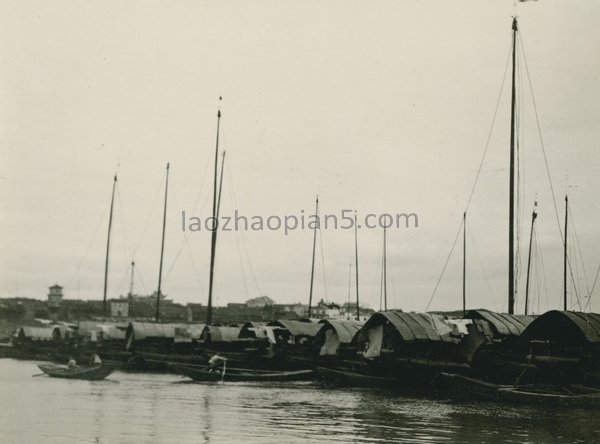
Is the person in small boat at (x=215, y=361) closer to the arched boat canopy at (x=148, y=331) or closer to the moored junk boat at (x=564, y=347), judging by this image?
the arched boat canopy at (x=148, y=331)

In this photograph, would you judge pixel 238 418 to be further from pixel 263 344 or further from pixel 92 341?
pixel 92 341

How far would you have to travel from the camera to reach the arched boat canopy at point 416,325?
96.4 ft

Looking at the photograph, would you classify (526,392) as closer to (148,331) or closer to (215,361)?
(215,361)

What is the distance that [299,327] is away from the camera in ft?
Answer: 127

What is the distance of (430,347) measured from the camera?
97.3 feet

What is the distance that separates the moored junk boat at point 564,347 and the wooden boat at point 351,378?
720 cm

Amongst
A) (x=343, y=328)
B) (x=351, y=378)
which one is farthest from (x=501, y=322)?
(x=343, y=328)

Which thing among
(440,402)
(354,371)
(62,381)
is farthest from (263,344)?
(440,402)

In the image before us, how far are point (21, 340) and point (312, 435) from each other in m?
55.8

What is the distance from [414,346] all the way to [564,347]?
658cm

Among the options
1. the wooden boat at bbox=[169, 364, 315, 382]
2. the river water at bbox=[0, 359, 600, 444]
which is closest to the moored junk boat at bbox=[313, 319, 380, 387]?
the wooden boat at bbox=[169, 364, 315, 382]

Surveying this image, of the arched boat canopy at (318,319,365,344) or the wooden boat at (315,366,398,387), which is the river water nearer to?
the wooden boat at (315,366,398,387)

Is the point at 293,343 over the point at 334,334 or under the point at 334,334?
under

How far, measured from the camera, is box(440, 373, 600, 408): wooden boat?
2264 centimetres
